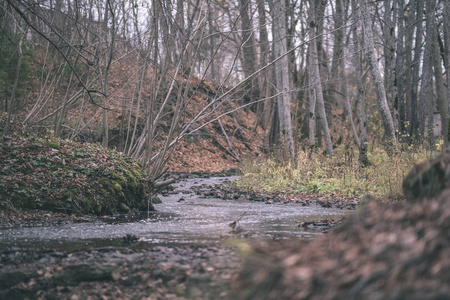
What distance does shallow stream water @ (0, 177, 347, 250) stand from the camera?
5453mm

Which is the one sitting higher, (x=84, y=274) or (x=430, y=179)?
(x=430, y=179)

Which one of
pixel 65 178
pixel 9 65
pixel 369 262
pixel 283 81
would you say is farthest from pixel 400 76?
pixel 369 262

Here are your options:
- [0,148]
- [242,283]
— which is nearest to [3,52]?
[0,148]

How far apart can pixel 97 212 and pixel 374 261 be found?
666 centimetres

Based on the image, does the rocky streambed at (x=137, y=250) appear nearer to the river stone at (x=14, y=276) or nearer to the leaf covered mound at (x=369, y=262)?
the river stone at (x=14, y=276)

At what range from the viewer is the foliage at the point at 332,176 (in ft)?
31.9

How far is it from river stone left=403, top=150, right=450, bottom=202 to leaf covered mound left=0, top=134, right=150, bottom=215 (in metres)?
6.04

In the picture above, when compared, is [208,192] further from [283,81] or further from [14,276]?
[14,276]

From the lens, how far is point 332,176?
13062 millimetres

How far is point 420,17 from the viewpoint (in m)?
17.6

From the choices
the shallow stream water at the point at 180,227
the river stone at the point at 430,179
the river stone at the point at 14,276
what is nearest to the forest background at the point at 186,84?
the shallow stream water at the point at 180,227

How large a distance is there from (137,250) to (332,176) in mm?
9389

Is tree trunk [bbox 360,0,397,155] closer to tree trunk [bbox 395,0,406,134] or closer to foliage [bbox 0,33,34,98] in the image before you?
tree trunk [bbox 395,0,406,134]

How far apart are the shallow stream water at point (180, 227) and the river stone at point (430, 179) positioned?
8.01 feet
